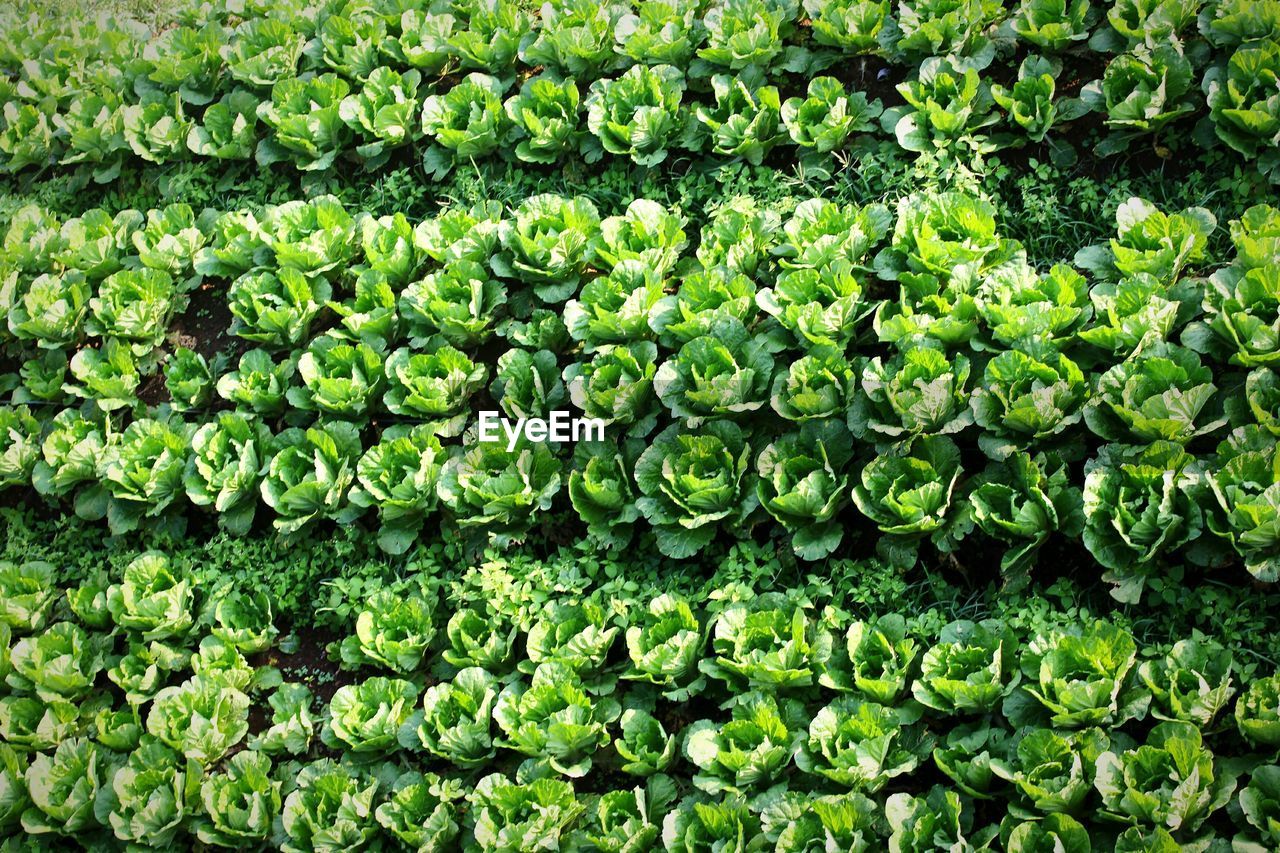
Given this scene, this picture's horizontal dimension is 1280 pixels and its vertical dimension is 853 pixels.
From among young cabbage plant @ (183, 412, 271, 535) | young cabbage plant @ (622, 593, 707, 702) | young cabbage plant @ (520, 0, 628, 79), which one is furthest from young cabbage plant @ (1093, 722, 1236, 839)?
young cabbage plant @ (520, 0, 628, 79)

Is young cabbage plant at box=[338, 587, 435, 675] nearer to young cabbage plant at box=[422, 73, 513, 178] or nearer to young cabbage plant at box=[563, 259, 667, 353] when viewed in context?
young cabbage plant at box=[563, 259, 667, 353]

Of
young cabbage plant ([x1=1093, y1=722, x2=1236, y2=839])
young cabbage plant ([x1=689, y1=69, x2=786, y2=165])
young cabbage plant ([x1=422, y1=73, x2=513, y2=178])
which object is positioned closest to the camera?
young cabbage plant ([x1=1093, y1=722, x2=1236, y2=839])

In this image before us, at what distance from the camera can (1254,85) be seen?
4.79 m

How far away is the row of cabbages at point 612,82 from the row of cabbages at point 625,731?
7.58 ft

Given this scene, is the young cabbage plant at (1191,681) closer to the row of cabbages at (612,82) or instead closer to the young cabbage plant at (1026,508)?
the young cabbage plant at (1026,508)

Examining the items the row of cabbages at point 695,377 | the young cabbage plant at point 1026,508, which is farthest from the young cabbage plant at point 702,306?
the young cabbage plant at point 1026,508

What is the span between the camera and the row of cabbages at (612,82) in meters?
5.06

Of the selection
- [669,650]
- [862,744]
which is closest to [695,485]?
[669,650]

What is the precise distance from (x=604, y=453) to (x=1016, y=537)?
1.57 metres

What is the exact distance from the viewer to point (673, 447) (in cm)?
448

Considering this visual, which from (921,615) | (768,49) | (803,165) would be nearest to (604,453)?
(921,615)

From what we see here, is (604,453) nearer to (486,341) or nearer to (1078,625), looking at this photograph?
(486,341)

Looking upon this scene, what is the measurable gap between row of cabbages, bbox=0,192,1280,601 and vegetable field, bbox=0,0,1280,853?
2cm

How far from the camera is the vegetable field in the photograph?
379 cm
